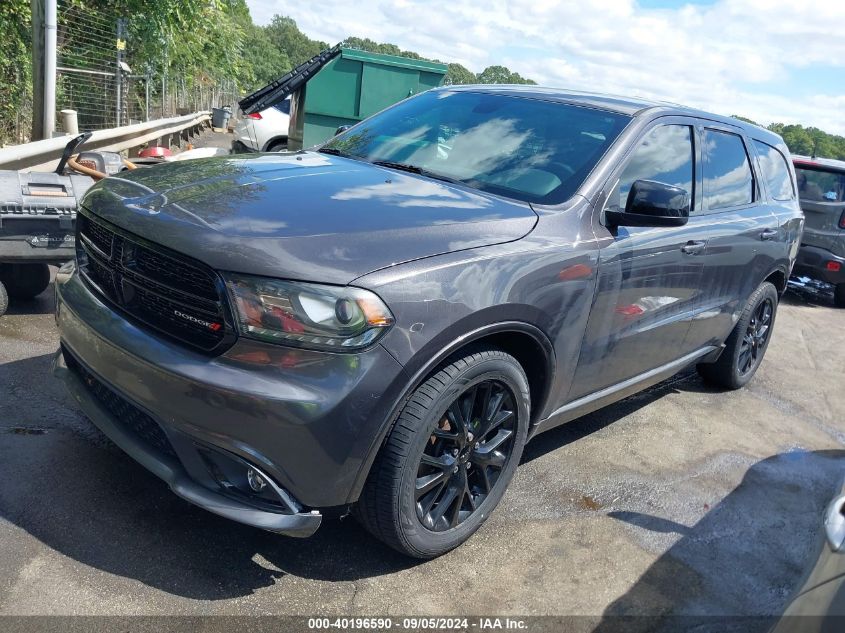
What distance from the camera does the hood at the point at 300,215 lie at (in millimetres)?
2461

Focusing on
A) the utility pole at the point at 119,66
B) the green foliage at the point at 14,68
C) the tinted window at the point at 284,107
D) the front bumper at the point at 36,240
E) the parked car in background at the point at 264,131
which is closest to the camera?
the front bumper at the point at 36,240

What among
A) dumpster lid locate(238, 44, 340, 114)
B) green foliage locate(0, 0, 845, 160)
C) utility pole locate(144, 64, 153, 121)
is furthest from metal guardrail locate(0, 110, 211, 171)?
dumpster lid locate(238, 44, 340, 114)

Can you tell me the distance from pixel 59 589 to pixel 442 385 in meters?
1.48

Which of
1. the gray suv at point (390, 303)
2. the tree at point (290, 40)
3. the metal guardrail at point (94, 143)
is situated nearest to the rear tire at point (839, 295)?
the gray suv at point (390, 303)

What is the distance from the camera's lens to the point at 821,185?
30.8 feet

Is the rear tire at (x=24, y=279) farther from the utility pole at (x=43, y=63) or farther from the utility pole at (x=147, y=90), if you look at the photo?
the utility pole at (x=147, y=90)

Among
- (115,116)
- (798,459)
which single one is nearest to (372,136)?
(798,459)

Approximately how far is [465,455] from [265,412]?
954 millimetres

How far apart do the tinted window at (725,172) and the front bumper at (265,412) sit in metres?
2.69

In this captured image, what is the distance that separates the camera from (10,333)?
4727mm


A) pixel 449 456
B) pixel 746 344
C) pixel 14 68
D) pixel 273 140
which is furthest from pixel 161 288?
pixel 273 140

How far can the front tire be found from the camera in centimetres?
264

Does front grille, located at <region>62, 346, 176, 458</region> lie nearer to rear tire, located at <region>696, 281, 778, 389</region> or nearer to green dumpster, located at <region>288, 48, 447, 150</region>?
rear tire, located at <region>696, 281, 778, 389</region>

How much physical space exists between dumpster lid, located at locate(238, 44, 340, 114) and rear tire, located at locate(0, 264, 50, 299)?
7100 millimetres
